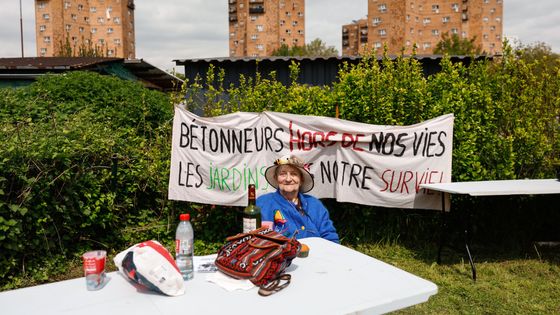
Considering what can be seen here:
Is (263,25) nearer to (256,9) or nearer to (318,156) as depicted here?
(256,9)

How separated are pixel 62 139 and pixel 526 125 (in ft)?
20.1

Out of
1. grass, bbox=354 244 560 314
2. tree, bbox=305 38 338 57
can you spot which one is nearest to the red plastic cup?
grass, bbox=354 244 560 314

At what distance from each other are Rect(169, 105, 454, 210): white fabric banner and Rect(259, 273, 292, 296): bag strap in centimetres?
351

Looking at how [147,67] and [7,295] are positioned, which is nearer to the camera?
[7,295]

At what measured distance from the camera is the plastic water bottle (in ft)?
7.98

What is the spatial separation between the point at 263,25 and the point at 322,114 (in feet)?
303

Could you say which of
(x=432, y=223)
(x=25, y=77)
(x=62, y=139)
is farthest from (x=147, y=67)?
(x=432, y=223)

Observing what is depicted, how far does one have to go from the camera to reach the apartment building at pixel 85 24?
8344 cm

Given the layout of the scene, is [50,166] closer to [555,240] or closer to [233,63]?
[555,240]

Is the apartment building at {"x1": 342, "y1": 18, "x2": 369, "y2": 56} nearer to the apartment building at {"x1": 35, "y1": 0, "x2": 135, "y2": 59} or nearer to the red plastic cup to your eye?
the apartment building at {"x1": 35, "y1": 0, "x2": 135, "y2": 59}

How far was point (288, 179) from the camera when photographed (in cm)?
402

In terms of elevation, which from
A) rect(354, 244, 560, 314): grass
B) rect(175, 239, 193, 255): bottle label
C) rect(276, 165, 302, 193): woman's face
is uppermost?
rect(276, 165, 302, 193): woman's face

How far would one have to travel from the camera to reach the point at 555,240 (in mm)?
6723

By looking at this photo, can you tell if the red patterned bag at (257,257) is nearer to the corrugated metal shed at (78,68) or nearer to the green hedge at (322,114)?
the green hedge at (322,114)
